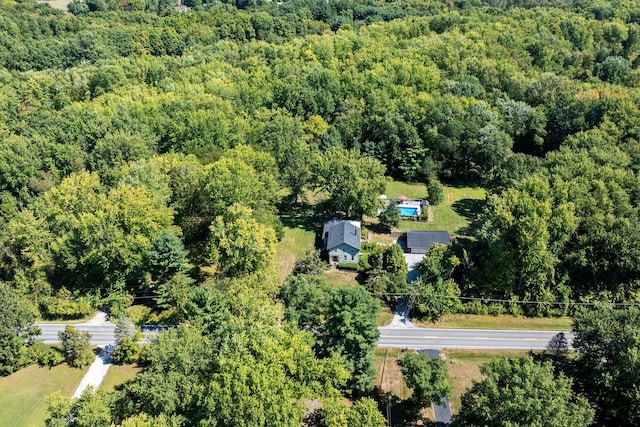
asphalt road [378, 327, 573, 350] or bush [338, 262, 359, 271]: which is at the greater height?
bush [338, 262, 359, 271]

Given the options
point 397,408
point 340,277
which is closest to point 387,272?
point 340,277

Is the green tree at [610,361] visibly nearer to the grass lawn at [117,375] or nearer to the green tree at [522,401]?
the green tree at [522,401]

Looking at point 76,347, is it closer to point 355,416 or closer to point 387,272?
point 355,416

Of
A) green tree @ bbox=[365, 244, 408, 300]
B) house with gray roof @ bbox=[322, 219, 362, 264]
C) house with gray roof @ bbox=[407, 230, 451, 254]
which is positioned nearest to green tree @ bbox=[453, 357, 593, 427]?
green tree @ bbox=[365, 244, 408, 300]

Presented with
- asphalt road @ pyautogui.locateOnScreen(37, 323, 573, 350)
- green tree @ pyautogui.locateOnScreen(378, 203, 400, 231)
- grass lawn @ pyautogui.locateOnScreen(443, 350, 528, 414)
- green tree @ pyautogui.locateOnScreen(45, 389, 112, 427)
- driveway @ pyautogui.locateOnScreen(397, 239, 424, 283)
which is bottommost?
grass lawn @ pyautogui.locateOnScreen(443, 350, 528, 414)

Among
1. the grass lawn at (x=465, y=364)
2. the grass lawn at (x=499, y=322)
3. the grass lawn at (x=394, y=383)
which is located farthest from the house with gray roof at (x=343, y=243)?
the grass lawn at (x=465, y=364)

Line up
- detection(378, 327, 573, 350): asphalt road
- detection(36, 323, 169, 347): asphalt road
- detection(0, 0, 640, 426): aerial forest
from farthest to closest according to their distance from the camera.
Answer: detection(36, 323, 169, 347): asphalt road, detection(378, 327, 573, 350): asphalt road, detection(0, 0, 640, 426): aerial forest

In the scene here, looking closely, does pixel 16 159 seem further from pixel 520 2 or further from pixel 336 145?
pixel 520 2

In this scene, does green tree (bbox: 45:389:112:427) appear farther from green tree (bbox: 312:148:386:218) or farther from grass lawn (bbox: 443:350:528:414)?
green tree (bbox: 312:148:386:218)


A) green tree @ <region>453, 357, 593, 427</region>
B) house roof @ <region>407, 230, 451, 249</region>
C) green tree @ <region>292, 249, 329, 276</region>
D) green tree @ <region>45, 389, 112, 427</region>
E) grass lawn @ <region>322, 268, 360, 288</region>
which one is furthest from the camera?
house roof @ <region>407, 230, 451, 249</region>
